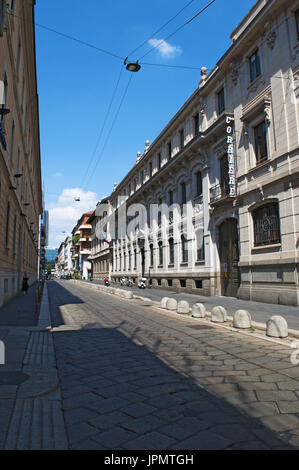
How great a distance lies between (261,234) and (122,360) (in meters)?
11.4

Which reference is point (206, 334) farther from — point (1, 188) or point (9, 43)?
point (9, 43)

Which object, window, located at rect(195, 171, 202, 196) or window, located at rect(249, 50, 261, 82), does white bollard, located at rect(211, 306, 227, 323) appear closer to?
window, located at rect(249, 50, 261, 82)

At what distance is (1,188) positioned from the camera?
12586 millimetres

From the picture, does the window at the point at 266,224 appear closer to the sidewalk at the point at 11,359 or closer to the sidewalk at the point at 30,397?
the sidewalk at the point at 11,359

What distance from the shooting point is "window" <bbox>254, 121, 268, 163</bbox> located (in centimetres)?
1535

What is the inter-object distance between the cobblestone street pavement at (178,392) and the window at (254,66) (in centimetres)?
1368

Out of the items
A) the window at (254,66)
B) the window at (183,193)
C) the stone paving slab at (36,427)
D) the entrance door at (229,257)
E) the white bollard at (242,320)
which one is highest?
the window at (254,66)

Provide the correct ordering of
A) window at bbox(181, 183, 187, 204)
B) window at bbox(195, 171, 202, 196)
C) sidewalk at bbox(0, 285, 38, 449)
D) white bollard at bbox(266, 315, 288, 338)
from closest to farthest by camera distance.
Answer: sidewalk at bbox(0, 285, 38, 449) < white bollard at bbox(266, 315, 288, 338) < window at bbox(195, 171, 202, 196) < window at bbox(181, 183, 187, 204)

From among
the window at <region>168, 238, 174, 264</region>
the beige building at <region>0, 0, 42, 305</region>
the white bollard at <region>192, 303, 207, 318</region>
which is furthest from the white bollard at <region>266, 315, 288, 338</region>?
the window at <region>168, 238, 174, 264</region>

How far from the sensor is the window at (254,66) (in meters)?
16.0

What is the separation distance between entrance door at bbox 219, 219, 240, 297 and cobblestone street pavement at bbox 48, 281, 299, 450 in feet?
34.3

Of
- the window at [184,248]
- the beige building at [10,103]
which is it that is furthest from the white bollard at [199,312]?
the window at [184,248]

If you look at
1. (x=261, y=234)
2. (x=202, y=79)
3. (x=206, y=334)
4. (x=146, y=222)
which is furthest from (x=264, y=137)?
(x=146, y=222)

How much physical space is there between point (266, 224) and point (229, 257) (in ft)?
13.4
